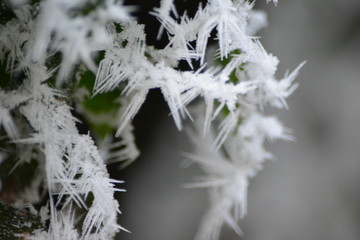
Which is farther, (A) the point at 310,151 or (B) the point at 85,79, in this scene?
(A) the point at 310,151

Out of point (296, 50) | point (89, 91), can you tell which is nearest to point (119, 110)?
point (89, 91)

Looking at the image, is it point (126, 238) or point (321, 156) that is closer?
point (126, 238)

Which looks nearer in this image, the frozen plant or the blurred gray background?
the frozen plant

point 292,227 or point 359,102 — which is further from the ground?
point 359,102

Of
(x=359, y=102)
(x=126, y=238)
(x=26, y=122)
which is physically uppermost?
(x=359, y=102)

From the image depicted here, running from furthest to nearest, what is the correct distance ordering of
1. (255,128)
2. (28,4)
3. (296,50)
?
(296,50) < (255,128) < (28,4)

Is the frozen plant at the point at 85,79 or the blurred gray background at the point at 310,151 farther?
the blurred gray background at the point at 310,151

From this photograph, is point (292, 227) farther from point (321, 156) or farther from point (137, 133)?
point (137, 133)

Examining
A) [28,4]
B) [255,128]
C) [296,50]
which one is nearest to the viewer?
[28,4]
